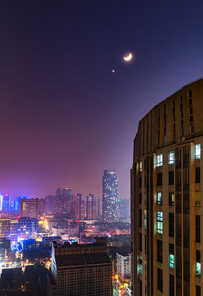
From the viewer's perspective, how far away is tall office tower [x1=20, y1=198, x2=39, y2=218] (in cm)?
16025

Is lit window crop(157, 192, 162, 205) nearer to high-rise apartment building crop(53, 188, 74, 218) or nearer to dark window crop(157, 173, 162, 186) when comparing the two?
dark window crop(157, 173, 162, 186)

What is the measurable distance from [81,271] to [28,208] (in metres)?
124

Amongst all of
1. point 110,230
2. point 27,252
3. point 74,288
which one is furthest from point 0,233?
point 74,288

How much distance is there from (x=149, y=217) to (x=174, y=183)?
302 cm

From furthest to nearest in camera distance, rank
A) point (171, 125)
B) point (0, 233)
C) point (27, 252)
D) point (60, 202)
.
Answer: point (60, 202), point (0, 233), point (27, 252), point (171, 125)

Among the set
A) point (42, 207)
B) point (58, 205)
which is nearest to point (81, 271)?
point (58, 205)

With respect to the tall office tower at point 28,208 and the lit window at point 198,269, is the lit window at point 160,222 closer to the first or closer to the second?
the lit window at point 198,269

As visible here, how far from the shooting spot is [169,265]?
11.1m

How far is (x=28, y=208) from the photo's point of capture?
528 feet

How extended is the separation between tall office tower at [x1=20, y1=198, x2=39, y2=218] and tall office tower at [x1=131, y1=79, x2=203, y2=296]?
15787 centimetres

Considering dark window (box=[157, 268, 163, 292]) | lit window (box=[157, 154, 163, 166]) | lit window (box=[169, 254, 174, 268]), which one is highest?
lit window (box=[157, 154, 163, 166])

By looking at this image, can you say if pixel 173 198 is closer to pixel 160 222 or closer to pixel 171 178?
pixel 171 178

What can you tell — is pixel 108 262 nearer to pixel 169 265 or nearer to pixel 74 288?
pixel 74 288

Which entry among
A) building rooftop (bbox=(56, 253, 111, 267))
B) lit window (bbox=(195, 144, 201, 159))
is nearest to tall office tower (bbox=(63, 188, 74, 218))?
building rooftop (bbox=(56, 253, 111, 267))
